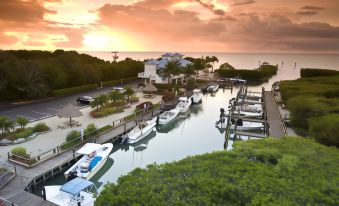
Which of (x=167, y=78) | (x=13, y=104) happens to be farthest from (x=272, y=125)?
(x=13, y=104)

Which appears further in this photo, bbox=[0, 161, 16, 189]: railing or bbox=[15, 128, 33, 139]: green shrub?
bbox=[15, 128, 33, 139]: green shrub

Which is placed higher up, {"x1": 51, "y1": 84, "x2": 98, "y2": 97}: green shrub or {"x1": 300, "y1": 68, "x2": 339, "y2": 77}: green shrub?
{"x1": 300, "y1": 68, "x2": 339, "y2": 77}: green shrub

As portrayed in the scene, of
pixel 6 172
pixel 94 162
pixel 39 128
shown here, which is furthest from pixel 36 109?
pixel 94 162

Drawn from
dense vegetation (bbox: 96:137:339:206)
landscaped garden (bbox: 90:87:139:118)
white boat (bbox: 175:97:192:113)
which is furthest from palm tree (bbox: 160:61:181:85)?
dense vegetation (bbox: 96:137:339:206)

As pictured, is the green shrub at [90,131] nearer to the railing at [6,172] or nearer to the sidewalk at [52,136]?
the sidewalk at [52,136]

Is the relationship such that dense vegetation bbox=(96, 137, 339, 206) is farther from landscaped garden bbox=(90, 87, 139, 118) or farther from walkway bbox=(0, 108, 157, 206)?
landscaped garden bbox=(90, 87, 139, 118)

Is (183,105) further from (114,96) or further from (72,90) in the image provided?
(72,90)
